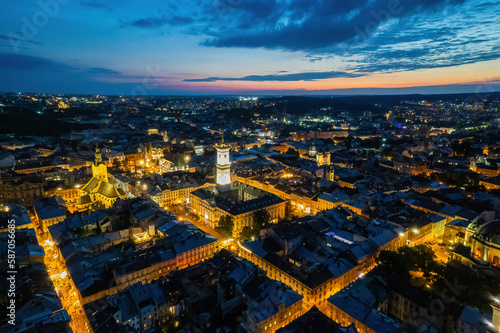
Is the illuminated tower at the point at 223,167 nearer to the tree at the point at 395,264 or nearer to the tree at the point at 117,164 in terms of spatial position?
the tree at the point at 117,164

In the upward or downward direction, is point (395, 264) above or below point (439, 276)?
above

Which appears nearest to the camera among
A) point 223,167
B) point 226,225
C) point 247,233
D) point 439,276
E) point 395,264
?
point 439,276

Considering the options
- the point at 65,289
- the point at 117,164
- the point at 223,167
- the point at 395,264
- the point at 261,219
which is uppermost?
the point at 223,167

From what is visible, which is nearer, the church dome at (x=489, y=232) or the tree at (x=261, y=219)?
the church dome at (x=489, y=232)

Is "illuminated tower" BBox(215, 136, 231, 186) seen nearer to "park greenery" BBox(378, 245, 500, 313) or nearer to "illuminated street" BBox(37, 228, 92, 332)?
"illuminated street" BBox(37, 228, 92, 332)

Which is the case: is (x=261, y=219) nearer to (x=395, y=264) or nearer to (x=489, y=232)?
(x=395, y=264)

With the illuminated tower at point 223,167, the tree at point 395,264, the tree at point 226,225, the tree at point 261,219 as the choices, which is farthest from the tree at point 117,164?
the tree at point 395,264

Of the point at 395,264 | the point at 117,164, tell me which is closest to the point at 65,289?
the point at 395,264

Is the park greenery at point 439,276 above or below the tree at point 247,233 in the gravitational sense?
above

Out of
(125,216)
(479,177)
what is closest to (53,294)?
(125,216)

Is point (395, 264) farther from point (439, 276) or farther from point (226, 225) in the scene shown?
point (226, 225)

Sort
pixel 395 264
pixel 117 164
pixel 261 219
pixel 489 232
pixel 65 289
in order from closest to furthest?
pixel 395 264, pixel 65 289, pixel 489 232, pixel 261 219, pixel 117 164

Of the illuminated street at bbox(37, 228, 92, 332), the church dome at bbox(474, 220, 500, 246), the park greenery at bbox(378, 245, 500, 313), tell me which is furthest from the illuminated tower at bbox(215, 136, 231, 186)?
the church dome at bbox(474, 220, 500, 246)

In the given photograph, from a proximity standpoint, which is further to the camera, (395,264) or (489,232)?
(489,232)
